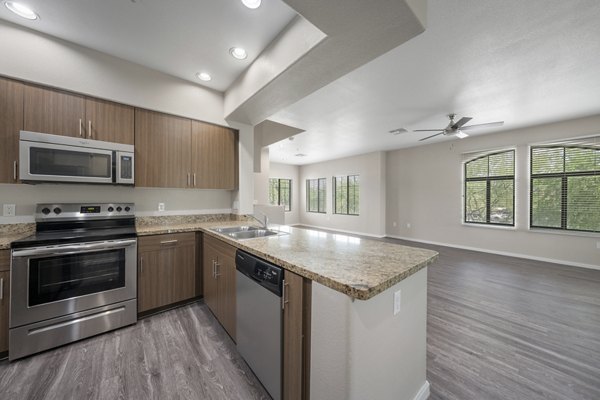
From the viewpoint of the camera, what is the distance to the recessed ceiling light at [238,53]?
7.02 feet

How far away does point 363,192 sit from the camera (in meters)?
7.39

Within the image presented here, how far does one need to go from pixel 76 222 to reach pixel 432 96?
465 centimetres

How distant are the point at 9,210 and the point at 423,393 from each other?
3791 millimetres

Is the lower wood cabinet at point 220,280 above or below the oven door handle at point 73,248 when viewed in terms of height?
below

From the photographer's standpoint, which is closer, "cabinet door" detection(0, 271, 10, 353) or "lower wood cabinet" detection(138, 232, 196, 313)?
"cabinet door" detection(0, 271, 10, 353)

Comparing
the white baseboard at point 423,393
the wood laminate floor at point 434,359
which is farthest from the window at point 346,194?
the white baseboard at point 423,393

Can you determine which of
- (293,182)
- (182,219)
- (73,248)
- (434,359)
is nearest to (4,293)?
(73,248)

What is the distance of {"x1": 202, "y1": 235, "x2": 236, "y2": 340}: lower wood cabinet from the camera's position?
1859 millimetres

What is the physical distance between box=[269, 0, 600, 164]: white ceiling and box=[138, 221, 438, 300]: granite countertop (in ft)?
6.28

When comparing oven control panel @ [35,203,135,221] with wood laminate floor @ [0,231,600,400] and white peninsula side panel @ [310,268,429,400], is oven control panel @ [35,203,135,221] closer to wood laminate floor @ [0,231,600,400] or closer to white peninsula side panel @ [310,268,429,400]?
wood laminate floor @ [0,231,600,400]

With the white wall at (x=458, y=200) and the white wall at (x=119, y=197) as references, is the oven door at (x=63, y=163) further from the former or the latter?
the white wall at (x=458, y=200)

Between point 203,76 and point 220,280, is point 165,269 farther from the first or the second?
point 203,76

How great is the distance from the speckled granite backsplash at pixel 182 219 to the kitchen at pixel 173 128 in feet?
0.04

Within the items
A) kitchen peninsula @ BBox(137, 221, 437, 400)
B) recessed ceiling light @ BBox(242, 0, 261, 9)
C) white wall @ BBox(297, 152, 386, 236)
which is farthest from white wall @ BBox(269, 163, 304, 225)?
kitchen peninsula @ BBox(137, 221, 437, 400)
